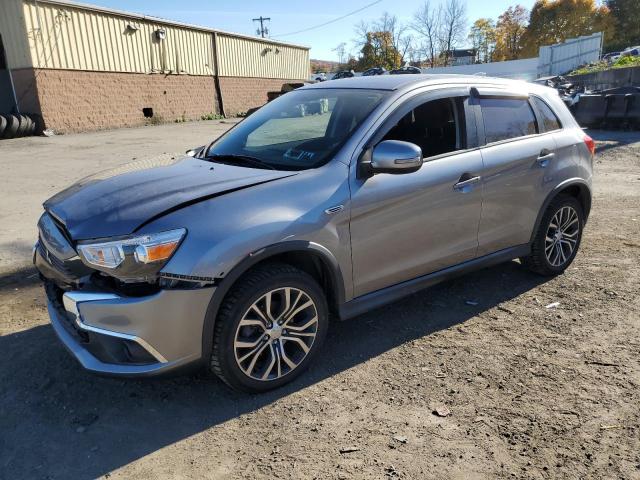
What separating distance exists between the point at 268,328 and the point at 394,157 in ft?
4.14

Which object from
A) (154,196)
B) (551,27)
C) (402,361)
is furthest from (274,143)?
(551,27)

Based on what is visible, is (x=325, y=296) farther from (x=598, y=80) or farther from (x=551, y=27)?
(x=551, y=27)

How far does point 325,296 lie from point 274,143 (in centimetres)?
127

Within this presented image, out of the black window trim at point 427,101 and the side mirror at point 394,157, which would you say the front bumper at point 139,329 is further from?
the black window trim at point 427,101

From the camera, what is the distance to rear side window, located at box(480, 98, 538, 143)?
407cm

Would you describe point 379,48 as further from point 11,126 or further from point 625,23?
point 11,126

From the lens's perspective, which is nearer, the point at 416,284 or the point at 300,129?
the point at 416,284

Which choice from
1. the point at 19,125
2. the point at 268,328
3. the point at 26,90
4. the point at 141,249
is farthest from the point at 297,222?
the point at 26,90

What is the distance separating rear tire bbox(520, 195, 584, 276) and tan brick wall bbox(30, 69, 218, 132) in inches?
749

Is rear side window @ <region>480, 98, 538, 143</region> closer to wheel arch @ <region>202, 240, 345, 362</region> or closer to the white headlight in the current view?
wheel arch @ <region>202, 240, 345, 362</region>

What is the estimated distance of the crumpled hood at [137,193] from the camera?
2.79m

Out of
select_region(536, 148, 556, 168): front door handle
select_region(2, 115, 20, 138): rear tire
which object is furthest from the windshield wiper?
select_region(2, 115, 20, 138): rear tire

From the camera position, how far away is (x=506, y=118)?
166 inches

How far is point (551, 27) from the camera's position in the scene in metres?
75.6
